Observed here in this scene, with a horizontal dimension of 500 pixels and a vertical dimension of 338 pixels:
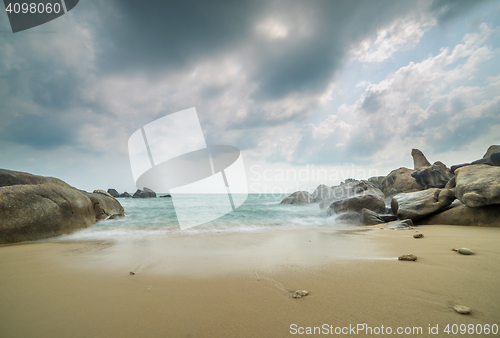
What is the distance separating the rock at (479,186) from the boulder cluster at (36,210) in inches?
494

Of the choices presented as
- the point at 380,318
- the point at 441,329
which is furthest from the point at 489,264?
the point at 380,318

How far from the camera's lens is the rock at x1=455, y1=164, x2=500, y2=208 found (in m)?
5.16

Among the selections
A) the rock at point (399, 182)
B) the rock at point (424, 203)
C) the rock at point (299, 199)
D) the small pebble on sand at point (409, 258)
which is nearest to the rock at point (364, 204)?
the rock at point (424, 203)

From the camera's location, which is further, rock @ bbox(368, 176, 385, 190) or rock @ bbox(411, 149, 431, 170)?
rock @ bbox(411, 149, 431, 170)

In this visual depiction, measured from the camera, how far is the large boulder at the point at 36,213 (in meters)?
5.25

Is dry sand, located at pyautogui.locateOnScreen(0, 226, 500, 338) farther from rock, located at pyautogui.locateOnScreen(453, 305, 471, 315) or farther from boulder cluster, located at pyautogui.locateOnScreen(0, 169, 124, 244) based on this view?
boulder cluster, located at pyautogui.locateOnScreen(0, 169, 124, 244)

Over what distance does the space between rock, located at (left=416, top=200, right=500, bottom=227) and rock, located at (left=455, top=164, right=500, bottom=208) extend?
0.33m

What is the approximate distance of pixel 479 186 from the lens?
5438 mm

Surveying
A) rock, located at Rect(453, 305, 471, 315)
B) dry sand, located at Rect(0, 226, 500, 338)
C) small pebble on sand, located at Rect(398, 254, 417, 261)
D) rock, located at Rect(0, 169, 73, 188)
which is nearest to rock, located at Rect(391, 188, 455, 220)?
dry sand, located at Rect(0, 226, 500, 338)

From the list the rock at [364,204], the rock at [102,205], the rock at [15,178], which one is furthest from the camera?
the rock at [364,204]

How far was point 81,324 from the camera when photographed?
1566mm

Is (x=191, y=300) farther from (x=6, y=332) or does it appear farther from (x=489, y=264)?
(x=489, y=264)

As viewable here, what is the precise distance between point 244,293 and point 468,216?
24.8ft

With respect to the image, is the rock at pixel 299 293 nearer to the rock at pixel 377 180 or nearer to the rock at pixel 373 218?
the rock at pixel 373 218
